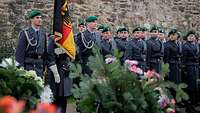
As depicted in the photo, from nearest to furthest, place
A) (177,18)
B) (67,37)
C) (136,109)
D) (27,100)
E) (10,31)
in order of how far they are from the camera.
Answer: (136,109) → (27,100) → (67,37) → (10,31) → (177,18)

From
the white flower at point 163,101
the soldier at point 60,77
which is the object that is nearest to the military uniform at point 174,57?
the soldier at point 60,77

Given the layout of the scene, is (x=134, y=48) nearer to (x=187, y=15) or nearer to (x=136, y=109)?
(x=136, y=109)

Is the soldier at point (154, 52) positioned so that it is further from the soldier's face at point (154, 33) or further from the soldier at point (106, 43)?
the soldier at point (106, 43)

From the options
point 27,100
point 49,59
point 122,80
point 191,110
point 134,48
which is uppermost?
point 122,80

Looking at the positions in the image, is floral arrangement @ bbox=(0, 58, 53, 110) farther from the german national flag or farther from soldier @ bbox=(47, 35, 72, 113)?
the german national flag

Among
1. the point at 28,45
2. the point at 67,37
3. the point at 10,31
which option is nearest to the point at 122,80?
the point at 28,45

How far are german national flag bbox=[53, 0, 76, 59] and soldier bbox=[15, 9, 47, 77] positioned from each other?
106cm

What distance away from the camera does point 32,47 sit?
284 inches

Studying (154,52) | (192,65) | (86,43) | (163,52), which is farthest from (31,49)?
(192,65)

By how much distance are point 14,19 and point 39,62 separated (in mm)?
7723

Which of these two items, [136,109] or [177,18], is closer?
[136,109]

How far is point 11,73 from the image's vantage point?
16.0 feet

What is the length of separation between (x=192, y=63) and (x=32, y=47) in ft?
15.9

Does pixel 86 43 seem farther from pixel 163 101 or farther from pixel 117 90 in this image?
pixel 117 90
